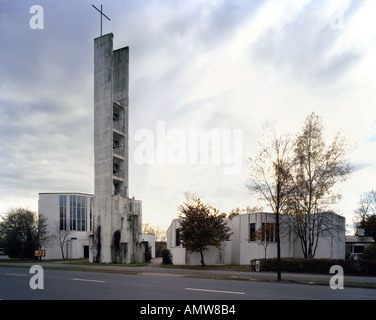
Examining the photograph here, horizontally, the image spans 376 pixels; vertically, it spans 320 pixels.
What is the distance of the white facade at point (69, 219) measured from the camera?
5753 cm

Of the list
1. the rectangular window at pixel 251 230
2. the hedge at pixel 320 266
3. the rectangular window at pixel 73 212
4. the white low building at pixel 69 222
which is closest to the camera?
the hedge at pixel 320 266

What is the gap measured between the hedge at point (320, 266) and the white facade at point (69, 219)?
38.4m

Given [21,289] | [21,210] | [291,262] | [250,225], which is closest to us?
[21,289]

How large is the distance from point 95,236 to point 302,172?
2412 cm

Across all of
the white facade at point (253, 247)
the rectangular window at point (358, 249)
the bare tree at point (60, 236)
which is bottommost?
the rectangular window at point (358, 249)

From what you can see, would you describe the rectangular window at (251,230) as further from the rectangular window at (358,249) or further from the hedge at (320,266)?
the rectangular window at (358,249)

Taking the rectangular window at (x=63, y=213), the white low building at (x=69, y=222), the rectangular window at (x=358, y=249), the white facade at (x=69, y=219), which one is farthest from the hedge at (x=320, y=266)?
the rectangular window at (x=63, y=213)

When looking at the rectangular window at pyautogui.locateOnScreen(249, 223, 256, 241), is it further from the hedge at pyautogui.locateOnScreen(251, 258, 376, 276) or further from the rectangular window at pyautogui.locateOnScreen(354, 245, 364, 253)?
the rectangular window at pyautogui.locateOnScreen(354, 245, 364, 253)

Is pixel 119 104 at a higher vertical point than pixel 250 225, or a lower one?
higher

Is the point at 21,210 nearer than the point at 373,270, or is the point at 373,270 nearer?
the point at 373,270
